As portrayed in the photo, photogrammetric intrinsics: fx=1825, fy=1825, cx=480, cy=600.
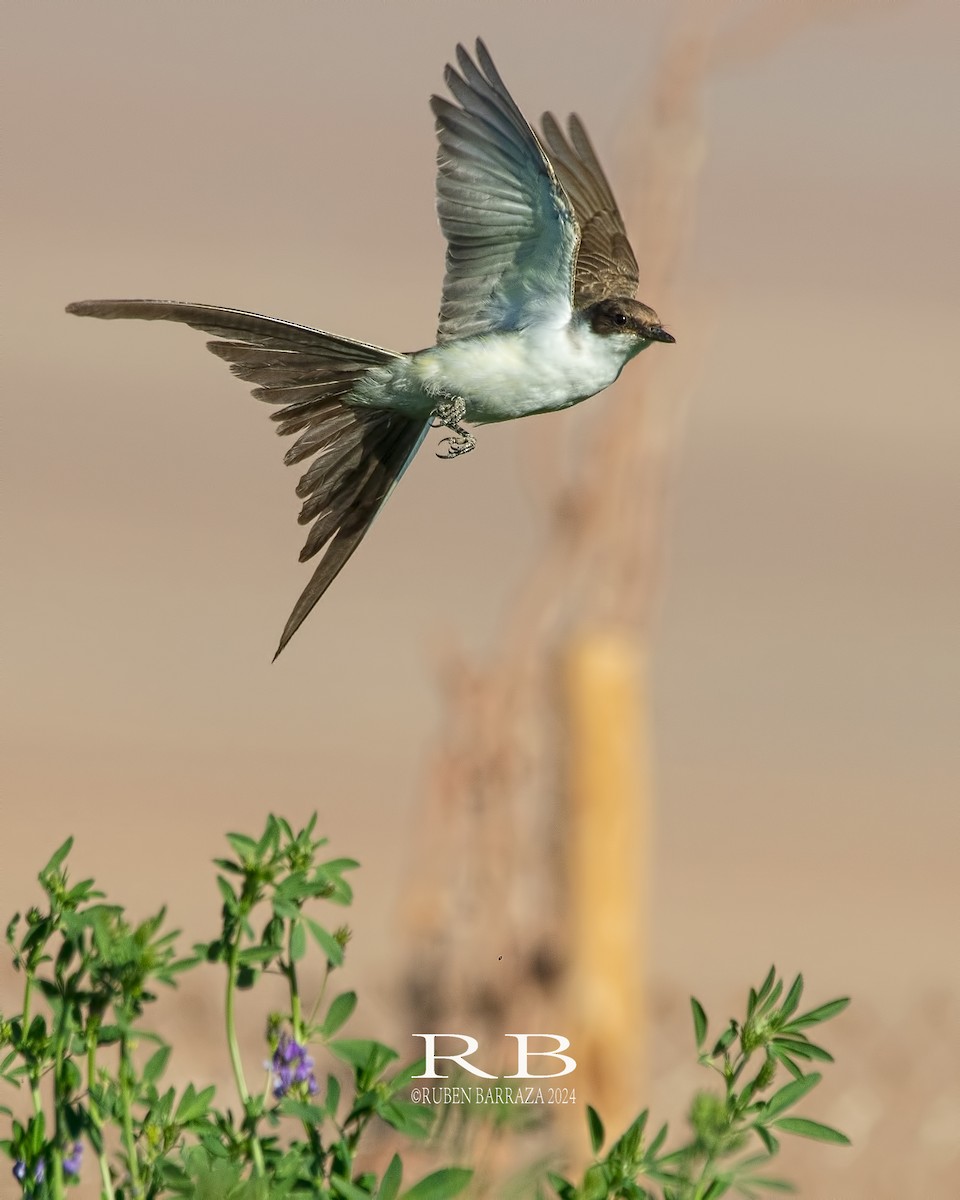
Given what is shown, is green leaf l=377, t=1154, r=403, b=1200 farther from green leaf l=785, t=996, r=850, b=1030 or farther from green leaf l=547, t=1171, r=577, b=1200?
green leaf l=785, t=996, r=850, b=1030

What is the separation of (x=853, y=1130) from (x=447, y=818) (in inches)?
70.9

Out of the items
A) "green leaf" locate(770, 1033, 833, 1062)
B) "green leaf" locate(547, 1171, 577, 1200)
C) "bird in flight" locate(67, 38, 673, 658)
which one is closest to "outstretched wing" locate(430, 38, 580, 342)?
"bird in flight" locate(67, 38, 673, 658)

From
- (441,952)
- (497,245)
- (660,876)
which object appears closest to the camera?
(497,245)

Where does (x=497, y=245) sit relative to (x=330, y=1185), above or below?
above

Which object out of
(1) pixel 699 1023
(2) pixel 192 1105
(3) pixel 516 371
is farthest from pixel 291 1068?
(3) pixel 516 371

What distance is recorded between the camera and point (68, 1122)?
7.88 feet

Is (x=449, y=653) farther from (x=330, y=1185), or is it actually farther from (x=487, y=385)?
(x=330, y=1185)

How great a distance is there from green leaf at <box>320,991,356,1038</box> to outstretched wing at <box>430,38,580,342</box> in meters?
1.73

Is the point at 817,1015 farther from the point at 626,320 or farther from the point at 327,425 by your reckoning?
the point at 626,320

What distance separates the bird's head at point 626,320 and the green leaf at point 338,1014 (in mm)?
1900

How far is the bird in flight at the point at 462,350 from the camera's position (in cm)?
355

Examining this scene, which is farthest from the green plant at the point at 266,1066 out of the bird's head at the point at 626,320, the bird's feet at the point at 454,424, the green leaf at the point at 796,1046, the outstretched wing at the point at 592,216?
the outstretched wing at the point at 592,216

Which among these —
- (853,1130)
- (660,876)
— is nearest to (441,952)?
(853,1130)

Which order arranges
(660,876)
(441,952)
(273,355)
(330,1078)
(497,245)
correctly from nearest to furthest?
1. (330,1078)
2. (273,355)
3. (497,245)
4. (441,952)
5. (660,876)
